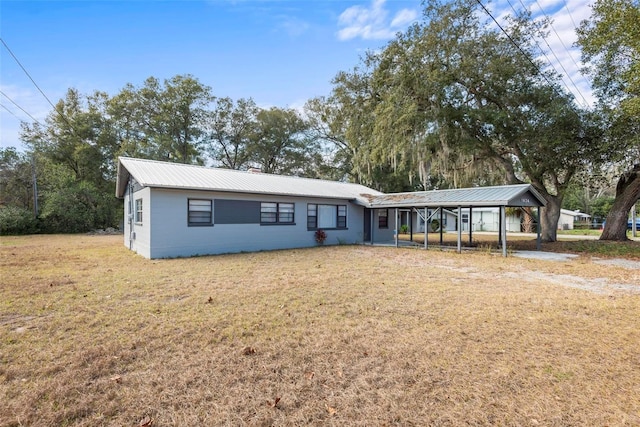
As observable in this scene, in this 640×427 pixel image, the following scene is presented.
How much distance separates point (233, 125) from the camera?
3133cm

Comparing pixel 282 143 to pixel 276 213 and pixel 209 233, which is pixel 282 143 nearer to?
pixel 276 213

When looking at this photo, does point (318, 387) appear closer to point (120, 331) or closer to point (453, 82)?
point (120, 331)

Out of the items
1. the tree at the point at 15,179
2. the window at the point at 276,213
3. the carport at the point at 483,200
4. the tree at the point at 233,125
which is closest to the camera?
the carport at the point at 483,200

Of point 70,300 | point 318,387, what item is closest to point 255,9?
point 70,300

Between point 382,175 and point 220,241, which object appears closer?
point 220,241

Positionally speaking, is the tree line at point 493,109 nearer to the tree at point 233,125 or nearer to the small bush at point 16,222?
the small bush at point 16,222

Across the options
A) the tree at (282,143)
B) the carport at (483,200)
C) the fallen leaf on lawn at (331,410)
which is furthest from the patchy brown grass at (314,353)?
the tree at (282,143)

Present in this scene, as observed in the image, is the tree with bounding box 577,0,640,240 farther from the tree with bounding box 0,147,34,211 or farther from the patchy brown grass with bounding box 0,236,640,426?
the tree with bounding box 0,147,34,211

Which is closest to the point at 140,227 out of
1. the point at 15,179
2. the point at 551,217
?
the point at 551,217

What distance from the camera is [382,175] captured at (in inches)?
1077

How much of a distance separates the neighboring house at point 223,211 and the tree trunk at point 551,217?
28.5 ft

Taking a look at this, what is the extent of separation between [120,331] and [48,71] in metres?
13.6

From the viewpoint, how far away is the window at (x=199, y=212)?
444 inches

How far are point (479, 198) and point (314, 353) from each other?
35.2 feet
